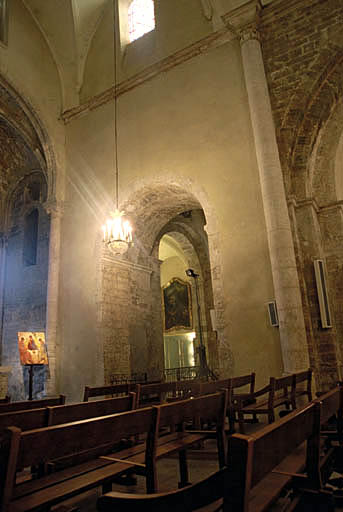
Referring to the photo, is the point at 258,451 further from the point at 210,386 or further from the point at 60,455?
the point at 210,386

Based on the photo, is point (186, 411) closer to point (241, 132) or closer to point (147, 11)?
point (241, 132)

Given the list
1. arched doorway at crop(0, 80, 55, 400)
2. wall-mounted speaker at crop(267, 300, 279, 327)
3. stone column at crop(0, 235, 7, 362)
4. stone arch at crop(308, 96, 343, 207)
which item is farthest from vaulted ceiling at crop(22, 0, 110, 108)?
wall-mounted speaker at crop(267, 300, 279, 327)

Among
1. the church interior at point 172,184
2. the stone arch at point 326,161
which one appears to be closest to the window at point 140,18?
the church interior at point 172,184

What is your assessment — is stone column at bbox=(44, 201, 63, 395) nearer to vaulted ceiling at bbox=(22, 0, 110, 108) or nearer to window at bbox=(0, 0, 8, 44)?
vaulted ceiling at bbox=(22, 0, 110, 108)

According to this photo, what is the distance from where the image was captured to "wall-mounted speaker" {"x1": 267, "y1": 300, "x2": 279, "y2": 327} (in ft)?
21.8

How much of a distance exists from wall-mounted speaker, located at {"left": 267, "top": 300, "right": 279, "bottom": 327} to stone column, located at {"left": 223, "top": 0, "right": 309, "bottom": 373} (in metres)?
0.14

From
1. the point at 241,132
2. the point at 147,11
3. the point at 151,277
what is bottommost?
the point at 151,277

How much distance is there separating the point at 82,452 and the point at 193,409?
890 millimetres

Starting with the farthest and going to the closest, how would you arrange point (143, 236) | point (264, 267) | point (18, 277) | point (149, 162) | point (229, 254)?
1. point (18, 277)
2. point (143, 236)
3. point (149, 162)
4. point (229, 254)
5. point (264, 267)

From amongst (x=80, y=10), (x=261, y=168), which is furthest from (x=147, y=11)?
(x=261, y=168)

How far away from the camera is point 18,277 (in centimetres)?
1304

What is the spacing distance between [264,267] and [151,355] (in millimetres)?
5111

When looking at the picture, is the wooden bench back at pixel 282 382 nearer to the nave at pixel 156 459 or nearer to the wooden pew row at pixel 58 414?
the nave at pixel 156 459

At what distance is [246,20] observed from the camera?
801cm
